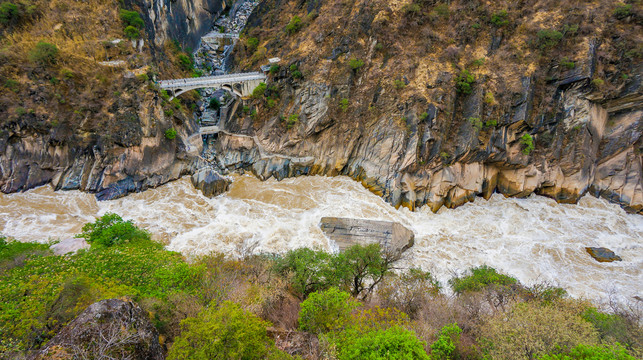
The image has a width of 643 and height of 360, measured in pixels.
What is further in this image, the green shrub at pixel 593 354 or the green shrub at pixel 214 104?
the green shrub at pixel 214 104

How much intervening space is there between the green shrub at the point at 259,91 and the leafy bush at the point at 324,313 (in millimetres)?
28703

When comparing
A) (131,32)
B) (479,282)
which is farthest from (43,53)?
(479,282)

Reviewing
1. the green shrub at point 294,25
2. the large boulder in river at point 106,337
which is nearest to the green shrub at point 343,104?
the green shrub at point 294,25

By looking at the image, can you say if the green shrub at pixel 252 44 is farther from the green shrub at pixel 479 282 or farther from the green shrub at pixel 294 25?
the green shrub at pixel 479 282

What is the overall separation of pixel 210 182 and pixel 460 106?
27838 millimetres

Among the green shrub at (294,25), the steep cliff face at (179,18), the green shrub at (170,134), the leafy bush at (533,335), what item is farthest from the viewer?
the green shrub at (294,25)

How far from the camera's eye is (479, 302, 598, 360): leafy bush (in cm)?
907

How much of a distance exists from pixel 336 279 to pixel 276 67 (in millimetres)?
28035

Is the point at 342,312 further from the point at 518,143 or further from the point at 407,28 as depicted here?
the point at 407,28

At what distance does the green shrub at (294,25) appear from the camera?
37.7 meters

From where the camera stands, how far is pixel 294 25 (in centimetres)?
3784

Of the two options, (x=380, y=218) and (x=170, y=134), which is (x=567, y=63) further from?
(x=170, y=134)

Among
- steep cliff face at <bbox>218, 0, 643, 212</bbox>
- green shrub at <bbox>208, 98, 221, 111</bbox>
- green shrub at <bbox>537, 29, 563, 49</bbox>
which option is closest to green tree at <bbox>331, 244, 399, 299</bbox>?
steep cliff face at <bbox>218, 0, 643, 212</bbox>

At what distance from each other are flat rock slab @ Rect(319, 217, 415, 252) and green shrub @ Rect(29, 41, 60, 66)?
1166 inches
